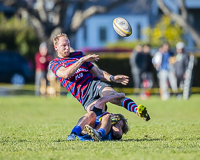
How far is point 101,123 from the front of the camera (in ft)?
24.3

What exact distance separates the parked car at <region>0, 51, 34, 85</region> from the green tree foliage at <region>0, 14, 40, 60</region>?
572 cm

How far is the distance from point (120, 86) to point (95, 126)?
17961 mm

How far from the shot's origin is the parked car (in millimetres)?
28680

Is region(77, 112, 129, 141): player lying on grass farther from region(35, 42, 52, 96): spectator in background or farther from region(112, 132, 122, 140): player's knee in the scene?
region(35, 42, 52, 96): spectator in background

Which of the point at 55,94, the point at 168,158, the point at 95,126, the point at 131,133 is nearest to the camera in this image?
the point at 168,158

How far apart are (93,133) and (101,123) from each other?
1.39 feet

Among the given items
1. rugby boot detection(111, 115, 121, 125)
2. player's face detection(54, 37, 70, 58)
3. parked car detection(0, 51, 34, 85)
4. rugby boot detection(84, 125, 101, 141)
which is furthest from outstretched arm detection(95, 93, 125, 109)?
parked car detection(0, 51, 34, 85)

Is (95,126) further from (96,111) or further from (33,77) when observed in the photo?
(33,77)

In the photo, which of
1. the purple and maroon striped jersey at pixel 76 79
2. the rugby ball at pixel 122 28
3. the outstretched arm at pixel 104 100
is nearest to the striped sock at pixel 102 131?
the outstretched arm at pixel 104 100

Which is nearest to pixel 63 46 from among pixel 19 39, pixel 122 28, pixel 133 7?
pixel 122 28

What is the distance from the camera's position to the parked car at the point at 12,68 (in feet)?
94.1

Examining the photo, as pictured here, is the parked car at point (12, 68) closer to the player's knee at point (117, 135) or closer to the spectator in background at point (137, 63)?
the spectator in background at point (137, 63)

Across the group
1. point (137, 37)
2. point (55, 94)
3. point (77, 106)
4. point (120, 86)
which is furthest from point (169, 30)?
point (77, 106)

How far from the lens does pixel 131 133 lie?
8.73m
